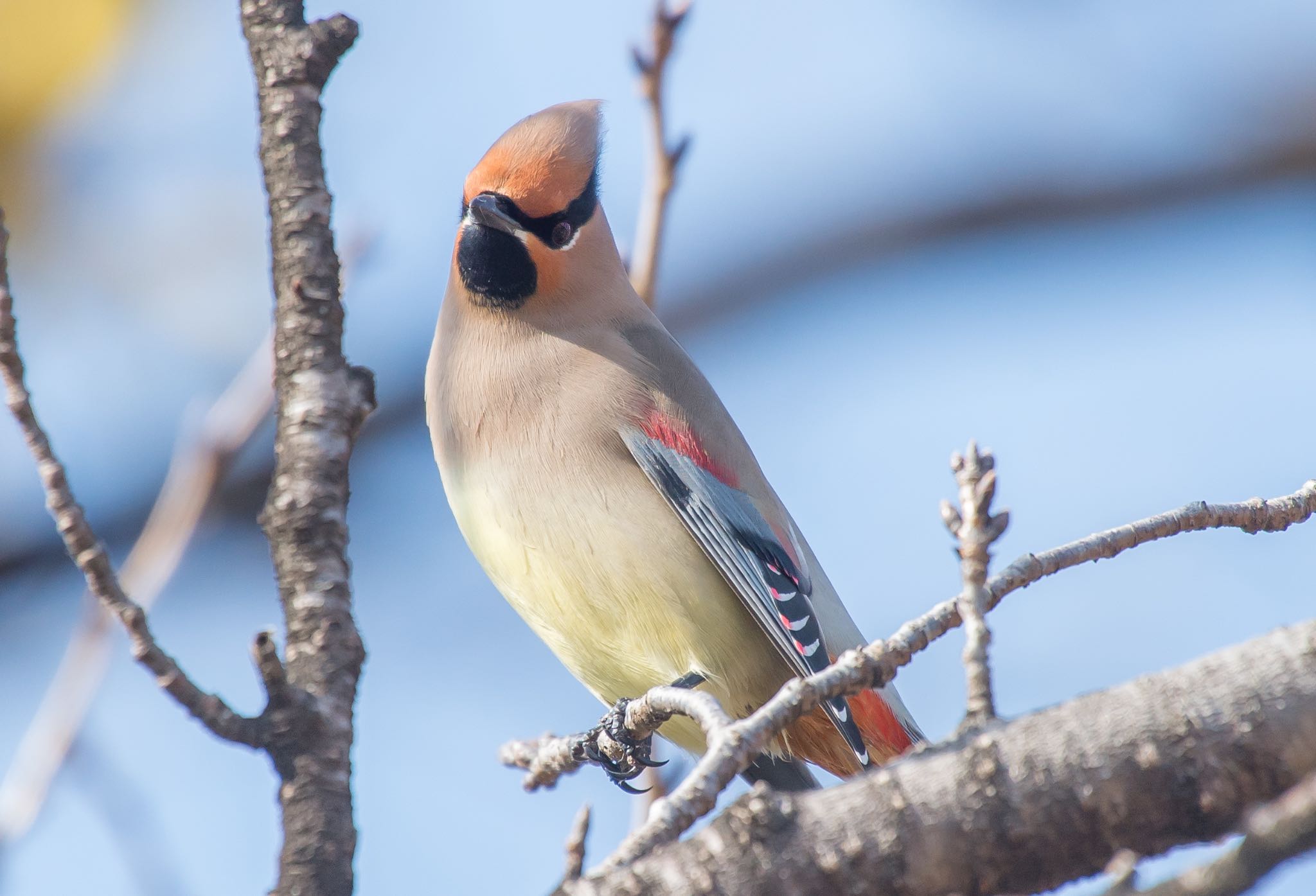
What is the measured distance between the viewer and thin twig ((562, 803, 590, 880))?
1.73 metres

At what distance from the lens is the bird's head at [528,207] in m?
3.43

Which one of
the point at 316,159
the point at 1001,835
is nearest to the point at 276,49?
the point at 316,159

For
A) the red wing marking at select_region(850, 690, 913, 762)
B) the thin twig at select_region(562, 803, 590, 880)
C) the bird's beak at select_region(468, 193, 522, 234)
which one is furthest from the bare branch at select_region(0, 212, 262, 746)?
the red wing marking at select_region(850, 690, 913, 762)

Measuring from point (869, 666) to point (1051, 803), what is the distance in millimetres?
283

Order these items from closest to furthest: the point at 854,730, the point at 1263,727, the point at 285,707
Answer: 1. the point at 1263,727
2. the point at 285,707
3. the point at 854,730

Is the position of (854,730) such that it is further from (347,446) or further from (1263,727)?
(1263,727)

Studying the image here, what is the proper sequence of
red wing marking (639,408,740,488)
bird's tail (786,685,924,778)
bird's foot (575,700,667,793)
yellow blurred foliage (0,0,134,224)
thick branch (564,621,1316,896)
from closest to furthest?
thick branch (564,621,1316,896) < bird's foot (575,700,667,793) < bird's tail (786,685,924,778) < red wing marking (639,408,740,488) < yellow blurred foliage (0,0,134,224)

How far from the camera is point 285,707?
2.13 m

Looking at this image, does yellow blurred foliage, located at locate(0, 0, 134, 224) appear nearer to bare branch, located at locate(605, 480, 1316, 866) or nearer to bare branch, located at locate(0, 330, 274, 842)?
bare branch, located at locate(0, 330, 274, 842)

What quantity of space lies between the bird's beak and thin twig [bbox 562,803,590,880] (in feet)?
6.18

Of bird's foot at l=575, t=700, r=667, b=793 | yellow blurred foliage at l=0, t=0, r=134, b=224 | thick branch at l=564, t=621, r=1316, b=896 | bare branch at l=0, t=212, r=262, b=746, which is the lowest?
thick branch at l=564, t=621, r=1316, b=896

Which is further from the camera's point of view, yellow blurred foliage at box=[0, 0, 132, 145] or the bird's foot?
yellow blurred foliage at box=[0, 0, 132, 145]

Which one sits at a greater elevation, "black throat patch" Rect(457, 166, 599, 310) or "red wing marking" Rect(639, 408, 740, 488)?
"black throat patch" Rect(457, 166, 599, 310)

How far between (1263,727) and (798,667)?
1631 millimetres
